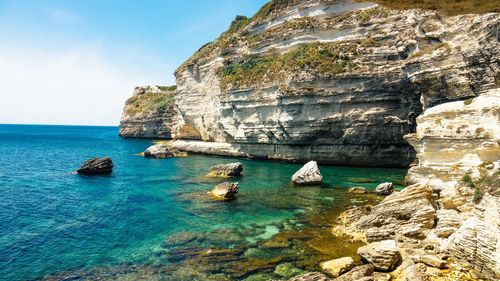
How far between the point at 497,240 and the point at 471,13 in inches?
1361

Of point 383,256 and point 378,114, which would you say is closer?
point 383,256

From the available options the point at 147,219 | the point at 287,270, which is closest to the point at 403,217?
the point at 287,270

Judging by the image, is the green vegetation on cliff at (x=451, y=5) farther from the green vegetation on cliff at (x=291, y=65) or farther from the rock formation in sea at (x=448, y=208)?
the rock formation in sea at (x=448, y=208)

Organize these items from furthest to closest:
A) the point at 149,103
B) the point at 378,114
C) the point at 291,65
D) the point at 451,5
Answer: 1. the point at 149,103
2. the point at 291,65
3. the point at 378,114
4. the point at 451,5

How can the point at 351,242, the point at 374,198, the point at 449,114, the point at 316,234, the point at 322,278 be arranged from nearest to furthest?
the point at 322,278 < the point at 351,242 < the point at 316,234 < the point at 449,114 < the point at 374,198

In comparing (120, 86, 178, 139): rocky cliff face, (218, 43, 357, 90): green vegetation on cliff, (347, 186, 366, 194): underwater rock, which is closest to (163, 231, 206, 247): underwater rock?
(347, 186, 366, 194): underwater rock

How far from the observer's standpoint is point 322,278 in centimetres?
1434

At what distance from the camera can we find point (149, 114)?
109125mm

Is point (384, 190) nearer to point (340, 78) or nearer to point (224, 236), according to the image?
point (224, 236)

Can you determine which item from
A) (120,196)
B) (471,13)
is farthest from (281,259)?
(471,13)

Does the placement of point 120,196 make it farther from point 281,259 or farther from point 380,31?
point 380,31

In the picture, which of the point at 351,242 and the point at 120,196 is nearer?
the point at 351,242

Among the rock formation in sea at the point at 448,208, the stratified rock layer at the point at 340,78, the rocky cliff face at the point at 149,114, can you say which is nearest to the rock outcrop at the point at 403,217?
the rock formation in sea at the point at 448,208

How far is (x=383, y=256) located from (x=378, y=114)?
33.3 m
